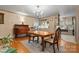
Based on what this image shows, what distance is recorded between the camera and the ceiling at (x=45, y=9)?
146 cm

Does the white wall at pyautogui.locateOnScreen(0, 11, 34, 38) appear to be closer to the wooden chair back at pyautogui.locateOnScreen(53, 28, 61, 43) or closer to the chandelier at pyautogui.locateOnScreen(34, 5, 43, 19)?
the chandelier at pyautogui.locateOnScreen(34, 5, 43, 19)

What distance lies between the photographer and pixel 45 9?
154 centimetres

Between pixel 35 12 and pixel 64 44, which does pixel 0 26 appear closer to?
pixel 35 12

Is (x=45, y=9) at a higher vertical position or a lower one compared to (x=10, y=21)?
higher

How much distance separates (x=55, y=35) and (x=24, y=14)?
702 millimetres

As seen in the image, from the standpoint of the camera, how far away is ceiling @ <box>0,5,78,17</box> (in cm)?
146

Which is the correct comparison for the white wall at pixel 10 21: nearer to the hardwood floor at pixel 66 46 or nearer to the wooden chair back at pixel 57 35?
the hardwood floor at pixel 66 46

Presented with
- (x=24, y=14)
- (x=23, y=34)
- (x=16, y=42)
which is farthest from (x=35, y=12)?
(x=16, y=42)

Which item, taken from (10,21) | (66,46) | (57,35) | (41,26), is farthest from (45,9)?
(66,46)

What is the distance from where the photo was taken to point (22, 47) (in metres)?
1.68

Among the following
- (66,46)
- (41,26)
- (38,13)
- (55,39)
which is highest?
(38,13)

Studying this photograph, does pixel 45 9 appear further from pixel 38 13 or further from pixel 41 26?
pixel 41 26

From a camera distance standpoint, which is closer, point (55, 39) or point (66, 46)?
point (66, 46)
